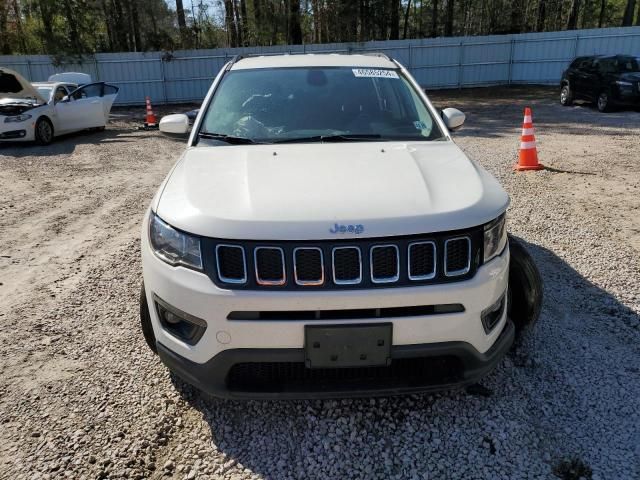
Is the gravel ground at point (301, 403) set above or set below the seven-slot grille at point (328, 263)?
below

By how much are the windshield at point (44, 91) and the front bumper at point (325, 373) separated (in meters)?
12.4

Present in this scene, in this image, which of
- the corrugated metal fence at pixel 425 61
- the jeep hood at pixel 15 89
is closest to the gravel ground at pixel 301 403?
the jeep hood at pixel 15 89

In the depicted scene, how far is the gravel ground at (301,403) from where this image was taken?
2.40 meters

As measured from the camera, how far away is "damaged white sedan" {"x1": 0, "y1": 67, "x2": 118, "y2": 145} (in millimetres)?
11555

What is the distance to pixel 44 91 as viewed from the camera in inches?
502

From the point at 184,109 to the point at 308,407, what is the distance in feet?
66.0

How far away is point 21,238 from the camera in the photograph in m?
5.71

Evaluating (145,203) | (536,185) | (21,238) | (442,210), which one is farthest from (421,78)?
(442,210)

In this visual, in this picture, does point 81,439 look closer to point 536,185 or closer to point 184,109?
point 536,185

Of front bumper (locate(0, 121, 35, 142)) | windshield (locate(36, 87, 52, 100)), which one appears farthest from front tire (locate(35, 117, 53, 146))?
windshield (locate(36, 87, 52, 100))

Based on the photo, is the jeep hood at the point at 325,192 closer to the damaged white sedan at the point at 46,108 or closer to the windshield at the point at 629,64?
the damaged white sedan at the point at 46,108

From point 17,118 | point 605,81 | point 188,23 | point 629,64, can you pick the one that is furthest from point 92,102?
point 188,23

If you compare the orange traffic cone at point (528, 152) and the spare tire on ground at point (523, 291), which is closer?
the spare tire on ground at point (523, 291)

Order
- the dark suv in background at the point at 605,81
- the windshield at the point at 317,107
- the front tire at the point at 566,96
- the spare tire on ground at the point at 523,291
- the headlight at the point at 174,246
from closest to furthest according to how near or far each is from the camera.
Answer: the headlight at the point at 174,246, the spare tire on ground at the point at 523,291, the windshield at the point at 317,107, the dark suv in background at the point at 605,81, the front tire at the point at 566,96
